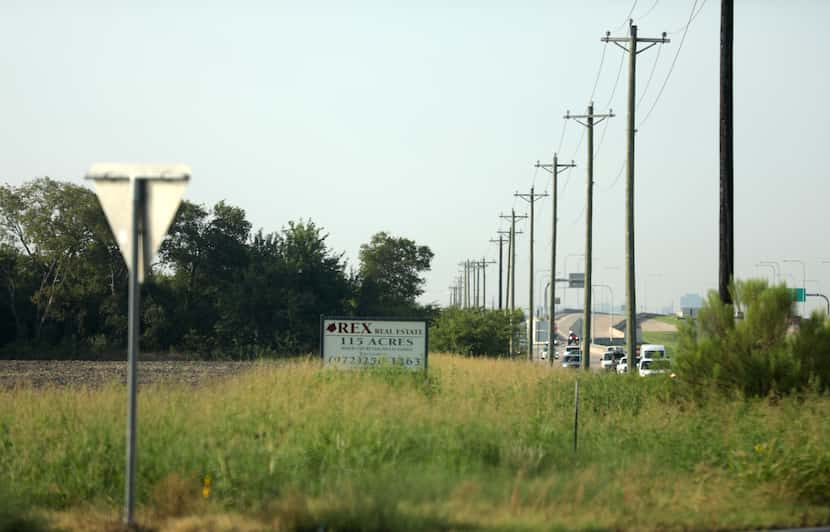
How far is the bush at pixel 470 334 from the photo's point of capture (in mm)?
56625

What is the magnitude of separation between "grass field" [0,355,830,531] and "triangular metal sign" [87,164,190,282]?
2934 mm

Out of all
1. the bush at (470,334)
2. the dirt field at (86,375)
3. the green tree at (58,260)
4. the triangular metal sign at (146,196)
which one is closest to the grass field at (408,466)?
the triangular metal sign at (146,196)

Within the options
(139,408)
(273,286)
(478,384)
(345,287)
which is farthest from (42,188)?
(139,408)

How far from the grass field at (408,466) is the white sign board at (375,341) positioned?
8.18 meters

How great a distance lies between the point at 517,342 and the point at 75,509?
57944 mm

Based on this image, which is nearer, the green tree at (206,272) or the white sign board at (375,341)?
the white sign board at (375,341)

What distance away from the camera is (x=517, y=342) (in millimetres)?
68562

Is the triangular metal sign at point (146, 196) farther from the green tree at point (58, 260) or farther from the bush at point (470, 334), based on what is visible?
the green tree at point (58, 260)

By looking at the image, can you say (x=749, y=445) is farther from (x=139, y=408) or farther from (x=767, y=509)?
(x=139, y=408)

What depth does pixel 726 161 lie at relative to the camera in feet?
72.9

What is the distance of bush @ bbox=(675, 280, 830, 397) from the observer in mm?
18656

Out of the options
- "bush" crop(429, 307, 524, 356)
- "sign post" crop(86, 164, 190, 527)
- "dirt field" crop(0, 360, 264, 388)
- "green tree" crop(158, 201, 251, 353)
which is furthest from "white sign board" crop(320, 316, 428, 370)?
"green tree" crop(158, 201, 251, 353)

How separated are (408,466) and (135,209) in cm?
459

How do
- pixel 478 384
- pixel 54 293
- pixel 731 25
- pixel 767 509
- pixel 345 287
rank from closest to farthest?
1. pixel 767 509
2. pixel 731 25
3. pixel 478 384
4. pixel 54 293
5. pixel 345 287
